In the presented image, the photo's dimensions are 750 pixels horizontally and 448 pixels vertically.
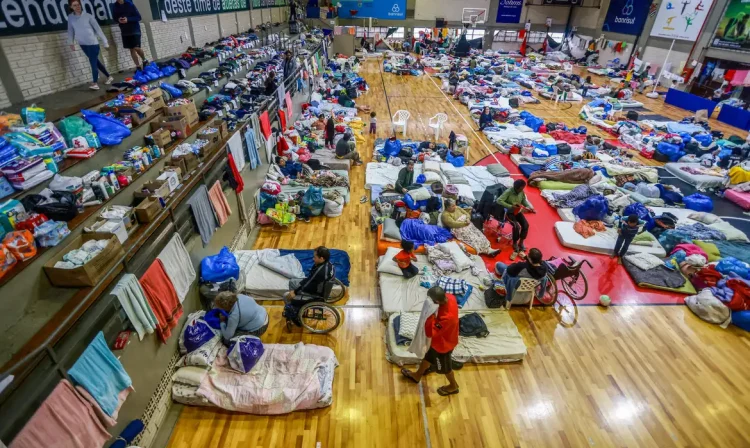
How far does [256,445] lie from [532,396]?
129 inches

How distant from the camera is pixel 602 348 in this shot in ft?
17.2

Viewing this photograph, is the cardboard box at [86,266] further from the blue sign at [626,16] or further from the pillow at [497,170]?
the blue sign at [626,16]

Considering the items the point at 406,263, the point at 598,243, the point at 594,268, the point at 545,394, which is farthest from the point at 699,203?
the point at 406,263

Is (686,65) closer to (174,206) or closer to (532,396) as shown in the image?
(532,396)

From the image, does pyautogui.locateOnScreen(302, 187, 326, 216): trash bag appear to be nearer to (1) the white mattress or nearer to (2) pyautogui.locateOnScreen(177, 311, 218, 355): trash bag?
(1) the white mattress

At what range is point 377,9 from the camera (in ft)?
89.7

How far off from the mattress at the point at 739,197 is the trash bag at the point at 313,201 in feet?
32.8

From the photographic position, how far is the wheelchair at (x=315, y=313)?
5.11 m

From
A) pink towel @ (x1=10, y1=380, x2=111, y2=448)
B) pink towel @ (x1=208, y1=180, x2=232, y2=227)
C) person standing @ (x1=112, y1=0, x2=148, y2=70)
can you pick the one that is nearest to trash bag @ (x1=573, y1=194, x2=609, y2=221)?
pink towel @ (x1=208, y1=180, x2=232, y2=227)

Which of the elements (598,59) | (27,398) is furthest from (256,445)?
(598,59)

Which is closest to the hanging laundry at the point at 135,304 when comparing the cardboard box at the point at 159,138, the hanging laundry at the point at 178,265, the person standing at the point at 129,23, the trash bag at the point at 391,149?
the hanging laundry at the point at 178,265

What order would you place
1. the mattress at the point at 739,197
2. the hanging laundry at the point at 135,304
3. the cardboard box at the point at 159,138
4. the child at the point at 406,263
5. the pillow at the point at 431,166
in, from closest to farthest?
the hanging laundry at the point at 135,304 < the cardboard box at the point at 159,138 < the child at the point at 406,263 < the mattress at the point at 739,197 < the pillow at the point at 431,166

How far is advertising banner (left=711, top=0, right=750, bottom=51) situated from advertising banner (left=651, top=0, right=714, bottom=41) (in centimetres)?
112

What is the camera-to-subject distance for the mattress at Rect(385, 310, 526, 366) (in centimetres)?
489
